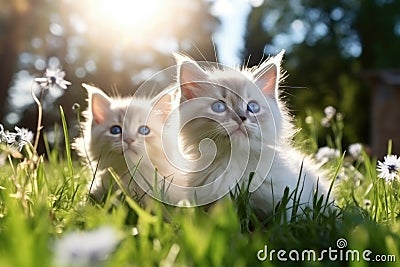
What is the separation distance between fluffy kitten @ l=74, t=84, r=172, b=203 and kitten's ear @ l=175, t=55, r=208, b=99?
0.25m

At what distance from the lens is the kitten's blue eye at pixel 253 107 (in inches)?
79.1

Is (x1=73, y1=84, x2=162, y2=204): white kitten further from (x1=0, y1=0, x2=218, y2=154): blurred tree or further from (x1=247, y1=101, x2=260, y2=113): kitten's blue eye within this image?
(x1=0, y1=0, x2=218, y2=154): blurred tree

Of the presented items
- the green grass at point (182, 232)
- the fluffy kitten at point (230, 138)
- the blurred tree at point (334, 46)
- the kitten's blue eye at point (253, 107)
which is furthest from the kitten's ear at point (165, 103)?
the blurred tree at point (334, 46)

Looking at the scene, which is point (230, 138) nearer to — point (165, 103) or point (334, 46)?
point (165, 103)

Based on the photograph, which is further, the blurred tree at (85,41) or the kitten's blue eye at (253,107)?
the blurred tree at (85,41)

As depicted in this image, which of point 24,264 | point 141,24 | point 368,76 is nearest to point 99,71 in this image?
point 141,24

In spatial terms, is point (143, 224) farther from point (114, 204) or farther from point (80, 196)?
point (80, 196)

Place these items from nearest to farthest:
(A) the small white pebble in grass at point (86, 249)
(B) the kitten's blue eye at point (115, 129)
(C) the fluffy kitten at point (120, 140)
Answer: (A) the small white pebble in grass at point (86, 249) < (C) the fluffy kitten at point (120, 140) < (B) the kitten's blue eye at point (115, 129)

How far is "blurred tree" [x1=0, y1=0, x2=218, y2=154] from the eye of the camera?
1245cm

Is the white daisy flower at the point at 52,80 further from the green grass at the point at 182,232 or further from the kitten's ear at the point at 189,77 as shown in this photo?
the kitten's ear at the point at 189,77

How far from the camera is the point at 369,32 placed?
19984mm

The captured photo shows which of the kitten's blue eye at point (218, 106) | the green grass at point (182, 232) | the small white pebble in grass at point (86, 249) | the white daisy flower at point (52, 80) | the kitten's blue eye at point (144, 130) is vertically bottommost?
the small white pebble in grass at point (86, 249)

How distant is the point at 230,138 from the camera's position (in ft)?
6.40

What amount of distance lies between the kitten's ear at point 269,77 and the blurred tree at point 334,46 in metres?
16.1
